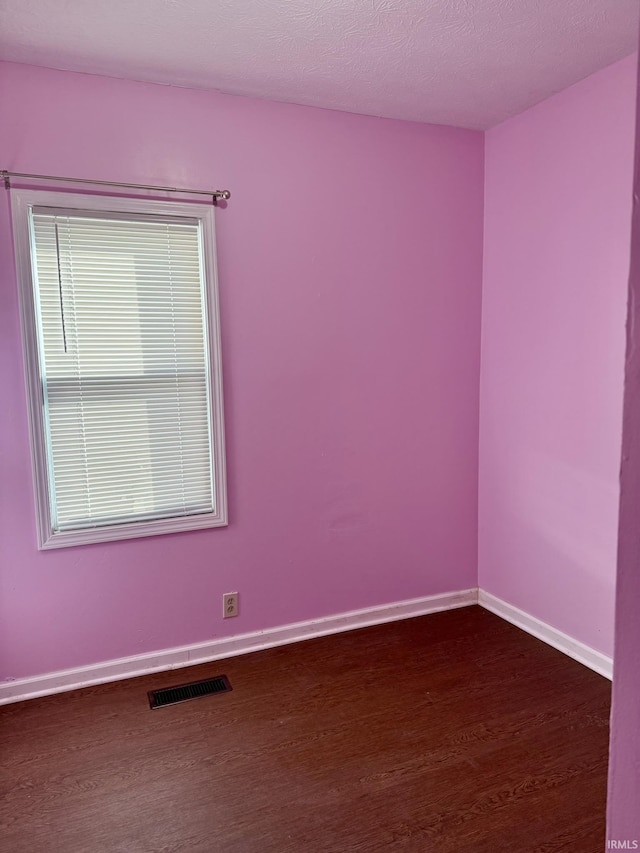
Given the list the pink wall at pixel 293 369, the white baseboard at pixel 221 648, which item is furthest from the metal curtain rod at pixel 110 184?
the white baseboard at pixel 221 648

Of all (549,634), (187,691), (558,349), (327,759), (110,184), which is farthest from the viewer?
(549,634)

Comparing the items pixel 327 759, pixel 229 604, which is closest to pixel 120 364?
pixel 229 604

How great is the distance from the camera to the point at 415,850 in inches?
67.1

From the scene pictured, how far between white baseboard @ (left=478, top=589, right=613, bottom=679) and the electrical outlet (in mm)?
1439

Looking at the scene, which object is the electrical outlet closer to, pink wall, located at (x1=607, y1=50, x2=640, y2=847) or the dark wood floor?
the dark wood floor

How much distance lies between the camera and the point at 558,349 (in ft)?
9.01

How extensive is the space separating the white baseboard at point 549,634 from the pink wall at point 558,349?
0.04 meters

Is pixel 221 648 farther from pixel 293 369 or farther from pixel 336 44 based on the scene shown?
pixel 336 44

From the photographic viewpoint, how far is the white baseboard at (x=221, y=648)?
2.52 meters

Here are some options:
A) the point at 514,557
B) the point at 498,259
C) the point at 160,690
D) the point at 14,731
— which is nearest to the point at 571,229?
the point at 498,259

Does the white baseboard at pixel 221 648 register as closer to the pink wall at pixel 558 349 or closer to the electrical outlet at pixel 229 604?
the electrical outlet at pixel 229 604

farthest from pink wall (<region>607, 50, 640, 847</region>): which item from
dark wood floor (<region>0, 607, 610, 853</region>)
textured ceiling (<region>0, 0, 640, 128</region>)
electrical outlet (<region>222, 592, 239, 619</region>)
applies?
electrical outlet (<region>222, 592, 239, 619</region>)

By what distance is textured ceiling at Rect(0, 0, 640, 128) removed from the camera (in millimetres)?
1945

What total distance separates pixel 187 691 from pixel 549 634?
Answer: 1.74 meters
